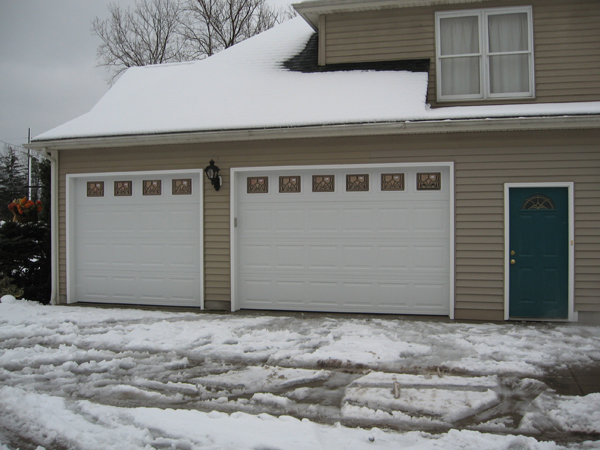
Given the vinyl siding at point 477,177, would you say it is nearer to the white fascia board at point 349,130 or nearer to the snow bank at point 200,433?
the white fascia board at point 349,130

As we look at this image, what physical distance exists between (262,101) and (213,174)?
1.59m

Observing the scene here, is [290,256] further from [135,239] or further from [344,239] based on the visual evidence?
[135,239]

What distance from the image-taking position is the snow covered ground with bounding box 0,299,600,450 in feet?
11.9

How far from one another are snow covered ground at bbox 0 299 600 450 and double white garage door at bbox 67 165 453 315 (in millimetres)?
842

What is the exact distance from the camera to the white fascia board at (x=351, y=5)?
848 cm

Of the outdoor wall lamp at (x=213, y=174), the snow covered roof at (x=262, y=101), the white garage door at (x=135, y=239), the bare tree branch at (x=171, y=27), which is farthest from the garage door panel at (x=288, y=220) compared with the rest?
the bare tree branch at (x=171, y=27)

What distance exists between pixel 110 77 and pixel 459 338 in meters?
23.2

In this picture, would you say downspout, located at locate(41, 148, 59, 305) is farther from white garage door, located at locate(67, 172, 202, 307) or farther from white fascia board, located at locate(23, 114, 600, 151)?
white fascia board, located at locate(23, 114, 600, 151)

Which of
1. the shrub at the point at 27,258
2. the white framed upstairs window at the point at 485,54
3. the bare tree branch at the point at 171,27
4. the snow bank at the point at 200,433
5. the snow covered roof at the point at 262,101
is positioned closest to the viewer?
the snow bank at the point at 200,433

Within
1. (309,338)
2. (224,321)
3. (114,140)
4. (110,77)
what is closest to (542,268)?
(309,338)

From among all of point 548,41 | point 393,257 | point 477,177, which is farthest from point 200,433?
point 548,41

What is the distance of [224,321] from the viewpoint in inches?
289

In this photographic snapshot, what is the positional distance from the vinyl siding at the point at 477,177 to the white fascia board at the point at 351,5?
2745 mm

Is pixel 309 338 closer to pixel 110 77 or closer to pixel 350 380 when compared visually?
A: pixel 350 380
